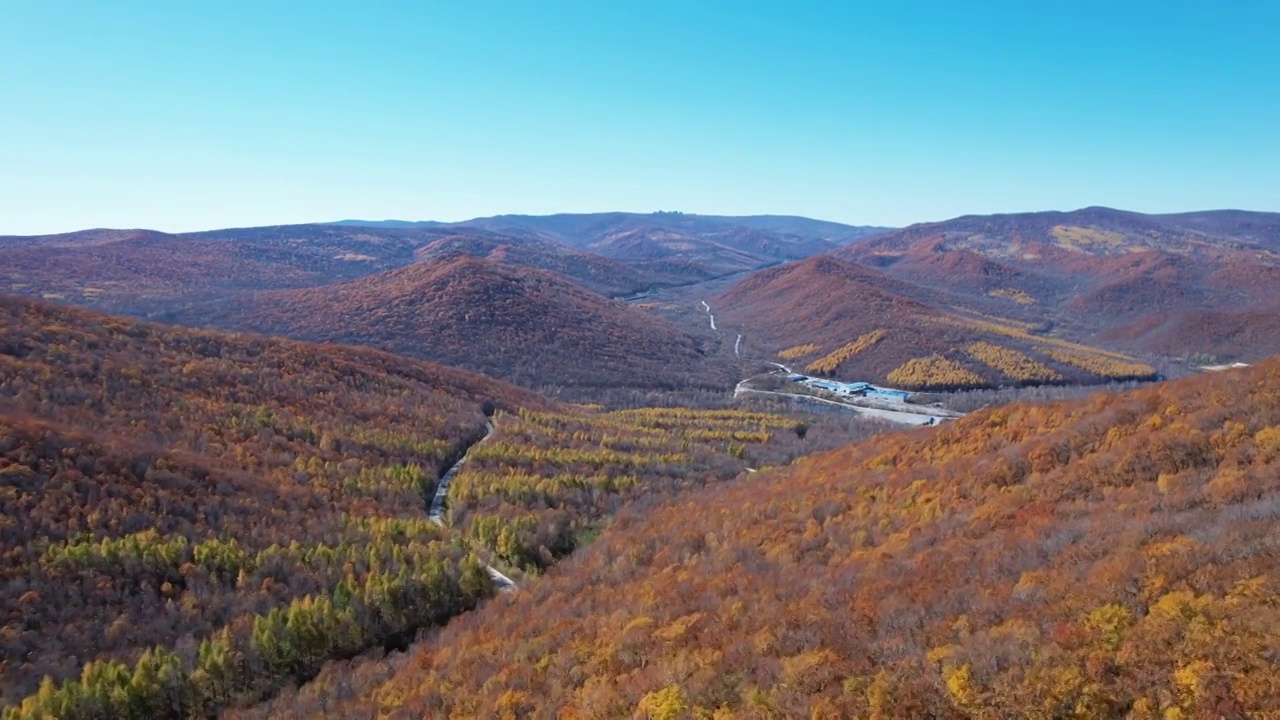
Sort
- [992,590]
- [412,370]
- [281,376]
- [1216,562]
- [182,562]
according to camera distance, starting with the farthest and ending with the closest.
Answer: [412,370]
[281,376]
[182,562]
[992,590]
[1216,562]

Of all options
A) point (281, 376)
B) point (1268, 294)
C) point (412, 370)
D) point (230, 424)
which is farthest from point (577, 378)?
point (1268, 294)

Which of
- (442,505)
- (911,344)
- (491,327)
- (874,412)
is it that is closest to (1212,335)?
(911,344)

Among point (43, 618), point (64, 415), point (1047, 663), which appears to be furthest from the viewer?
point (64, 415)

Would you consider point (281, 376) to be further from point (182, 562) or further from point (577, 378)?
point (577, 378)

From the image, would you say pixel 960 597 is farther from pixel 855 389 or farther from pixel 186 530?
pixel 855 389

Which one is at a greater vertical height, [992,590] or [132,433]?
[992,590]

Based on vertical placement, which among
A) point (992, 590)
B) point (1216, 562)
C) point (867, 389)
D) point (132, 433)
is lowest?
point (867, 389)

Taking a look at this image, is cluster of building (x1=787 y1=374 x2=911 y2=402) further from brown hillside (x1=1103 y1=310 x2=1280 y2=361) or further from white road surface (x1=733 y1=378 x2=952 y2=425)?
brown hillside (x1=1103 y1=310 x2=1280 y2=361)

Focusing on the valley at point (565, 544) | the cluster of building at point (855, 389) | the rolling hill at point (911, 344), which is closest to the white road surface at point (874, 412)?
the cluster of building at point (855, 389)
